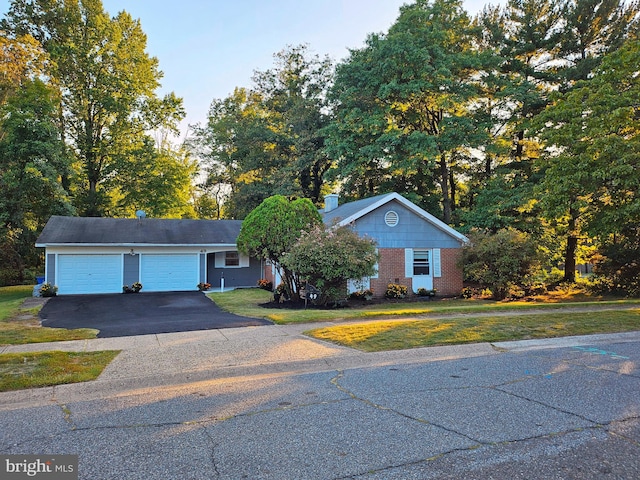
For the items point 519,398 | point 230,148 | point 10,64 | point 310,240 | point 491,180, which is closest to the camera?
point 519,398

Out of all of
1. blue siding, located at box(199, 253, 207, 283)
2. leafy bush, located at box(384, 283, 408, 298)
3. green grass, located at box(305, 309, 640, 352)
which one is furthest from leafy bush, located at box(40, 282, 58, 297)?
green grass, located at box(305, 309, 640, 352)

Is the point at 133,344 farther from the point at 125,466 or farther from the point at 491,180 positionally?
the point at 491,180

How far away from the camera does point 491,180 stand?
26297 mm

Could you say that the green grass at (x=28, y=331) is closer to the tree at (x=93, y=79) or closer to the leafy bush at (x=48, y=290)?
the leafy bush at (x=48, y=290)

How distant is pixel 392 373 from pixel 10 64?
21152 millimetres

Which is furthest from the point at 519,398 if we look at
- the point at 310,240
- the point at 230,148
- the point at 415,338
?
the point at 230,148

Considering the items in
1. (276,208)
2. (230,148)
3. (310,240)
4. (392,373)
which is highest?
(230,148)

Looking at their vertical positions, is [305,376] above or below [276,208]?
below

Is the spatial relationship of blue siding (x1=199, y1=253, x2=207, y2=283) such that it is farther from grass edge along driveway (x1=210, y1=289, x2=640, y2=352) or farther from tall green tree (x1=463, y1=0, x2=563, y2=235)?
tall green tree (x1=463, y1=0, x2=563, y2=235)

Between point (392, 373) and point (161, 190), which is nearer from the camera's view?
point (392, 373)

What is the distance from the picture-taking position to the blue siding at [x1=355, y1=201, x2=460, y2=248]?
1991 centimetres

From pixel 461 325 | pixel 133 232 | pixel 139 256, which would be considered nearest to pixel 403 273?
pixel 461 325

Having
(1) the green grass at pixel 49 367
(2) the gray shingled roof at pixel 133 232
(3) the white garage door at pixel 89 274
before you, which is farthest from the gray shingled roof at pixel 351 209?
(1) the green grass at pixel 49 367

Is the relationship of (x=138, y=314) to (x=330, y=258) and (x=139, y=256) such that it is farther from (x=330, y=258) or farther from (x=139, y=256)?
(x=139, y=256)
